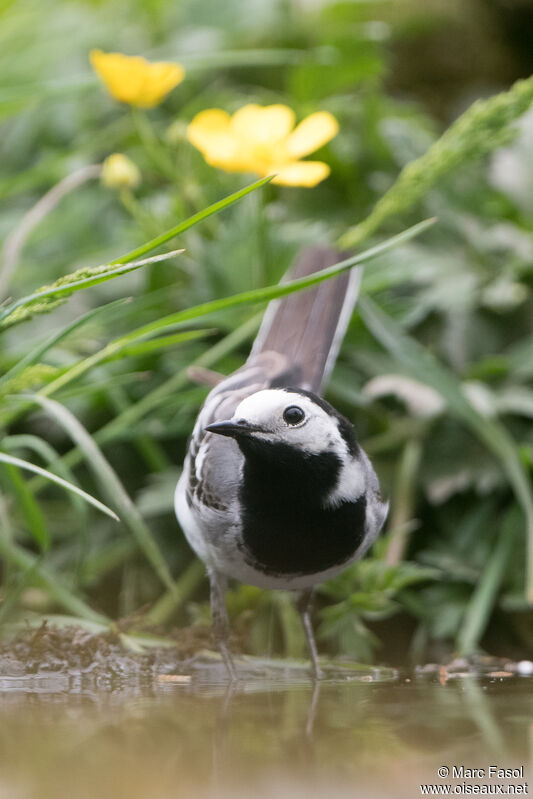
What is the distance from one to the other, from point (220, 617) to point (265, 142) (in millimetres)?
1423

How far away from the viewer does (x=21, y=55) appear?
4.36m

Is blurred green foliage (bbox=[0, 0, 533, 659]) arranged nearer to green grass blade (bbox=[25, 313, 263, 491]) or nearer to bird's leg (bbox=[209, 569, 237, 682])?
green grass blade (bbox=[25, 313, 263, 491])

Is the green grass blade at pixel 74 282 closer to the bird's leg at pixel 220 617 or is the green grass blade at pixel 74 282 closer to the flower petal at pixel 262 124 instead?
the bird's leg at pixel 220 617

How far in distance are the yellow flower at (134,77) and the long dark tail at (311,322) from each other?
2.39 feet

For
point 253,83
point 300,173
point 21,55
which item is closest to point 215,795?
point 300,173

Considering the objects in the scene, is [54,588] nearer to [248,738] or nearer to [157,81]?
[248,738]

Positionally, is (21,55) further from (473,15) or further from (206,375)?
(473,15)

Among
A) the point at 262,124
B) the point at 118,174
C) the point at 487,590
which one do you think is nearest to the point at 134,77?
the point at 118,174

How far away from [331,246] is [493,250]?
1017 millimetres

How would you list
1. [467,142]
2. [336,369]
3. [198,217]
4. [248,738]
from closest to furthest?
1. [248,738]
2. [198,217]
3. [467,142]
4. [336,369]

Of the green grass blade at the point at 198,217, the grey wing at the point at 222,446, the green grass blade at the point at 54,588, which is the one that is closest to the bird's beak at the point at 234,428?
the grey wing at the point at 222,446

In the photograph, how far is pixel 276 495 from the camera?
2213 millimetres

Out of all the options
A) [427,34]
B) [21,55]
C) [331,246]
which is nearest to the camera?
[331,246]

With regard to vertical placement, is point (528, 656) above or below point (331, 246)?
below
